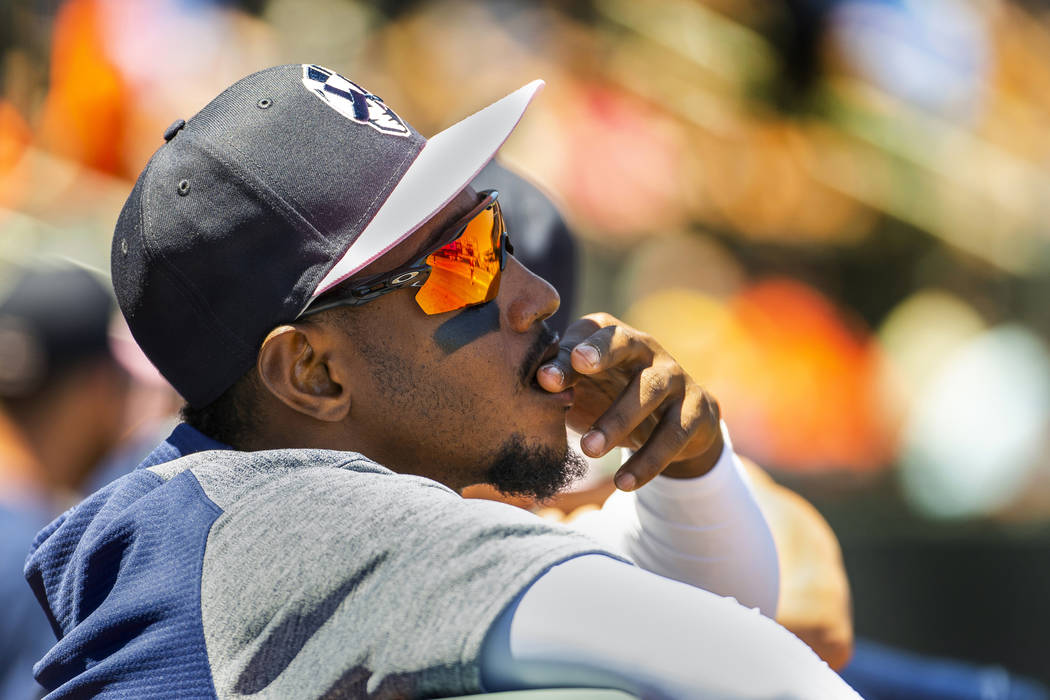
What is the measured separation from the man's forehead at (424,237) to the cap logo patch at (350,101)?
16cm

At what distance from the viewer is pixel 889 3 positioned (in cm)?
611

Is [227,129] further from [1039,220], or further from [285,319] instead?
[1039,220]

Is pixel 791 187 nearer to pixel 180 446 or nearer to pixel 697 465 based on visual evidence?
pixel 697 465

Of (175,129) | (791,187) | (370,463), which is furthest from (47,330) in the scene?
(791,187)

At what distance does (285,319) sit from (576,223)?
426cm

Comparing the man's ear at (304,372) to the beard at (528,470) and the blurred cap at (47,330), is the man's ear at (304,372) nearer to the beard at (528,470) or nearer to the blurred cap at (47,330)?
the beard at (528,470)

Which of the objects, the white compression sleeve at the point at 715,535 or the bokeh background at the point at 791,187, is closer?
the white compression sleeve at the point at 715,535

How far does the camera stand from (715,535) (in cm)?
219

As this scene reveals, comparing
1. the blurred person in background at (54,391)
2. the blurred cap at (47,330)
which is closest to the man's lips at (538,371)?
the blurred person in background at (54,391)

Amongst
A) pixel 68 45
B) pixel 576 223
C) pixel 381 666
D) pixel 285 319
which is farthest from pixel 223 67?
pixel 381 666

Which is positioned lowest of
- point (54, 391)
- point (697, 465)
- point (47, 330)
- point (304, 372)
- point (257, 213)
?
point (54, 391)

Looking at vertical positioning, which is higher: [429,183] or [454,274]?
[429,183]

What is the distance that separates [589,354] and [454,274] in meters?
0.28

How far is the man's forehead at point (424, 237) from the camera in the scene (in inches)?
67.6
